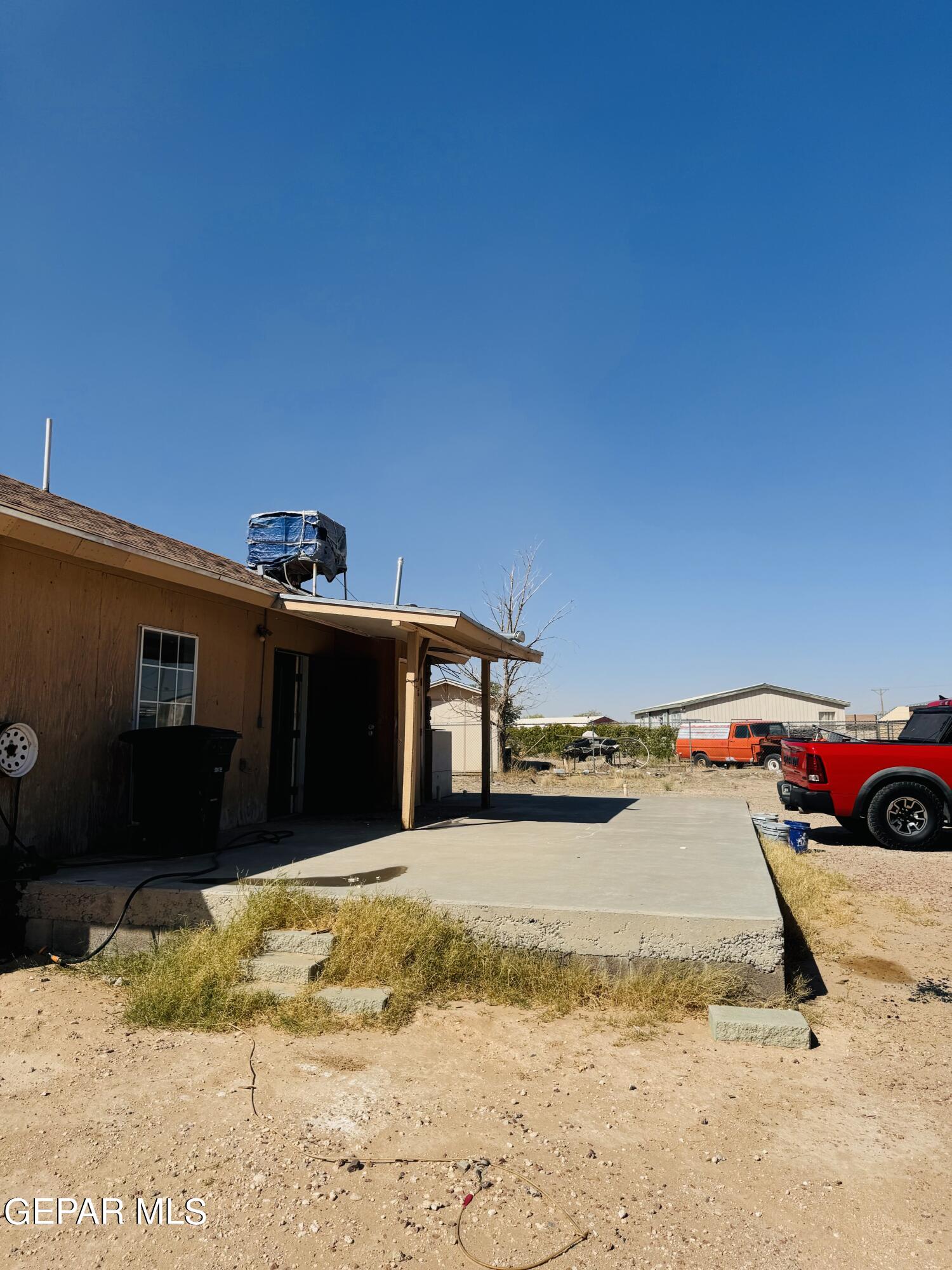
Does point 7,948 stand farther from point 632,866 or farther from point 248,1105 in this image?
point 632,866

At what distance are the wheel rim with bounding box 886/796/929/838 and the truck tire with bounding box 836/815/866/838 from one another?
1.12 feet

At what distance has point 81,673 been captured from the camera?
20.3 ft

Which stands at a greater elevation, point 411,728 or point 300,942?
point 411,728

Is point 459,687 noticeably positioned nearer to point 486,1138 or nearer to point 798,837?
point 798,837

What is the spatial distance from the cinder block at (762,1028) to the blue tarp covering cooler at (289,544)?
28.0ft

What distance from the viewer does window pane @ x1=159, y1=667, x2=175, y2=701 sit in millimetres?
7074

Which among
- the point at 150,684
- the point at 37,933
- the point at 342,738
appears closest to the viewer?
the point at 37,933

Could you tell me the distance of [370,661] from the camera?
1011 centimetres

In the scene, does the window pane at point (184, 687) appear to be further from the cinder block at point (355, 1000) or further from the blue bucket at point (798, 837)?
the blue bucket at point (798, 837)

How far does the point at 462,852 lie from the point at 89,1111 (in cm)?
379

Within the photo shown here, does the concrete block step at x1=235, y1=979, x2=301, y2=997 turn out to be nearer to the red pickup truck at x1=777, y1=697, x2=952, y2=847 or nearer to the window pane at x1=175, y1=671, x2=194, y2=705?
the window pane at x1=175, y1=671, x2=194, y2=705

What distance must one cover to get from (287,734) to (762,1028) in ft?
22.2

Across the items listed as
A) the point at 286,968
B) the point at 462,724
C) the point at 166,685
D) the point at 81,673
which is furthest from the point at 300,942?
the point at 462,724

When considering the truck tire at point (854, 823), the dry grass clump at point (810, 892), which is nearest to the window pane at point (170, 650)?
the dry grass clump at point (810, 892)
